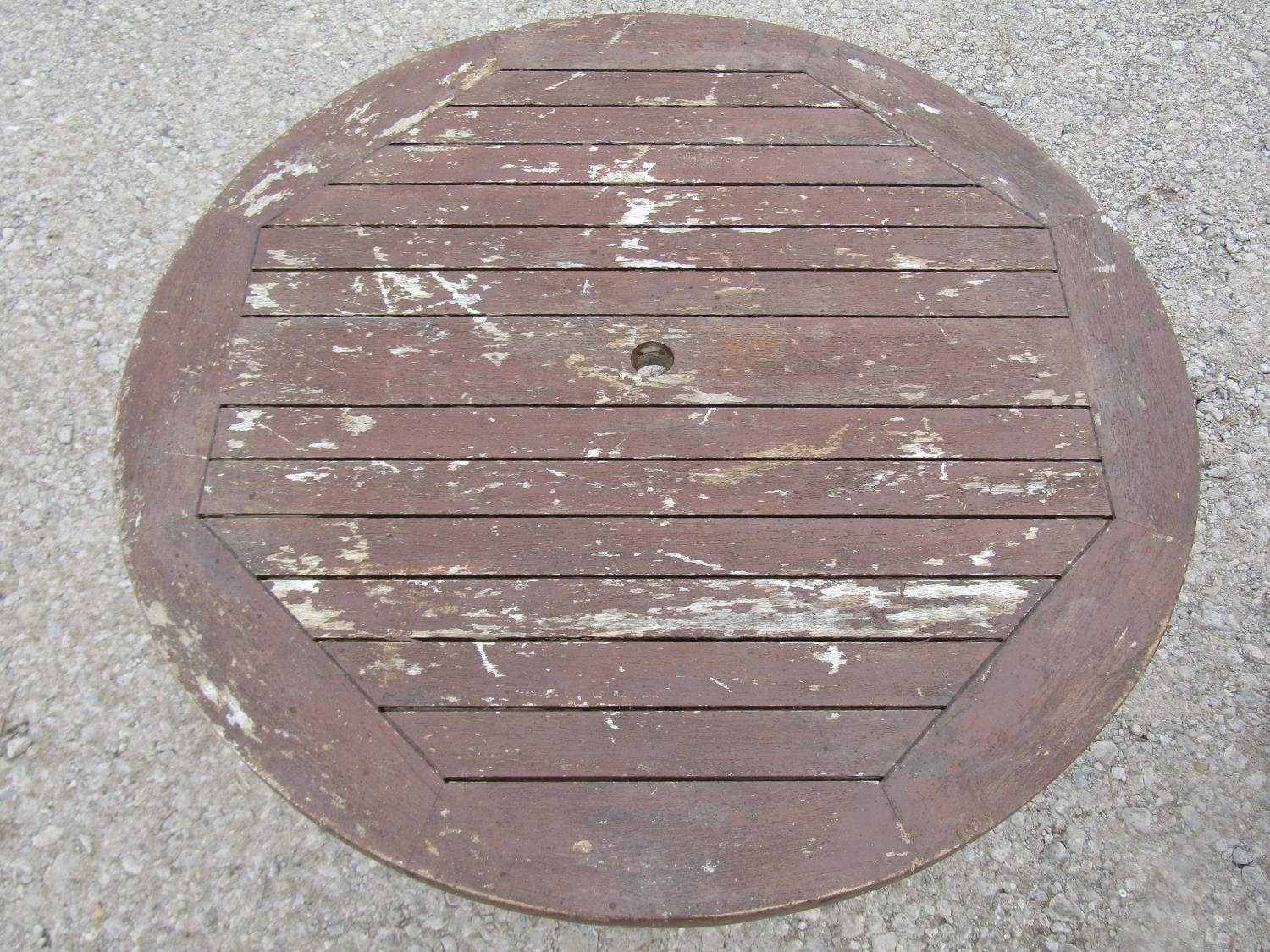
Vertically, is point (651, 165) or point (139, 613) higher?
point (651, 165)

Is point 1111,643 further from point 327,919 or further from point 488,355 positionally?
point 327,919

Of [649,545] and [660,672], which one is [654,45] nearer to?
[649,545]

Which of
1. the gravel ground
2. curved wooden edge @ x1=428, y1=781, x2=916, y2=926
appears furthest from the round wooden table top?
the gravel ground

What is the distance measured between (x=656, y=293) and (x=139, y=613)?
1219 millimetres

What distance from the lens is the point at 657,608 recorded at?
1.67 m

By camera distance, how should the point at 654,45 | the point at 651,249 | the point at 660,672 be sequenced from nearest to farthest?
the point at 660,672 → the point at 651,249 → the point at 654,45

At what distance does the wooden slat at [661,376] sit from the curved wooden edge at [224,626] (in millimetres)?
105

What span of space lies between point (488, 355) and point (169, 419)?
58 cm

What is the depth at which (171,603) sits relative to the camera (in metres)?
1.71

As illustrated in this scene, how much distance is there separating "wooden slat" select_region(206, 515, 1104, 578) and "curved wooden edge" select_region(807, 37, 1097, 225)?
807 mm

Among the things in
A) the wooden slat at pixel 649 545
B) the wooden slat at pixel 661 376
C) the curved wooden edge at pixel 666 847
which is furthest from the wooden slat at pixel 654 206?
the curved wooden edge at pixel 666 847

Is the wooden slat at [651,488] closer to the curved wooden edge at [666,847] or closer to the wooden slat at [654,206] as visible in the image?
the curved wooden edge at [666,847]

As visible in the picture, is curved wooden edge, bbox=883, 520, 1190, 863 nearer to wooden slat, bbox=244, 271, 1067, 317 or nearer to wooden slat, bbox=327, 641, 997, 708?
wooden slat, bbox=327, 641, 997, 708

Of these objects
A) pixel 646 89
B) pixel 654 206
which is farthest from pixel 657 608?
pixel 646 89
